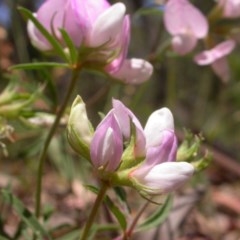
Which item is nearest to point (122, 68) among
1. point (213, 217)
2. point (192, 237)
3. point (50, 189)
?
point (192, 237)

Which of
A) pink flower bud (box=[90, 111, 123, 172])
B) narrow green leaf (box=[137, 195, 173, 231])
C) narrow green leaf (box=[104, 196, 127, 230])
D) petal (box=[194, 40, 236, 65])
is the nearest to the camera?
pink flower bud (box=[90, 111, 123, 172])

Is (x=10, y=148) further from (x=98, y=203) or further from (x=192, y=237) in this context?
(x=98, y=203)

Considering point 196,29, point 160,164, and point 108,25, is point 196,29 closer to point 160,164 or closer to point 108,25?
point 108,25

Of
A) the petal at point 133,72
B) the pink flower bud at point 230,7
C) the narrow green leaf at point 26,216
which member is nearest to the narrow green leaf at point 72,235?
the narrow green leaf at point 26,216

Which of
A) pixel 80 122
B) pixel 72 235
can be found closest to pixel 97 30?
pixel 80 122

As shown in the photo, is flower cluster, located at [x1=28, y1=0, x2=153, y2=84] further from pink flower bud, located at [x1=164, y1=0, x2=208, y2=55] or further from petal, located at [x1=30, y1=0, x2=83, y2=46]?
pink flower bud, located at [x1=164, y1=0, x2=208, y2=55]

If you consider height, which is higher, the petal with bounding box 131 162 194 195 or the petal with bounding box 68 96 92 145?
the petal with bounding box 68 96 92 145

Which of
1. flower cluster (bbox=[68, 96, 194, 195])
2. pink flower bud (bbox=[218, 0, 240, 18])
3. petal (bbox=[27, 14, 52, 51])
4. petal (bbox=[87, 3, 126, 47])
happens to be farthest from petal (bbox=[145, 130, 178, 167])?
pink flower bud (bbox=[218, 0, 240, 18])

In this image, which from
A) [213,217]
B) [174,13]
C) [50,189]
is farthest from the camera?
[50,189]
